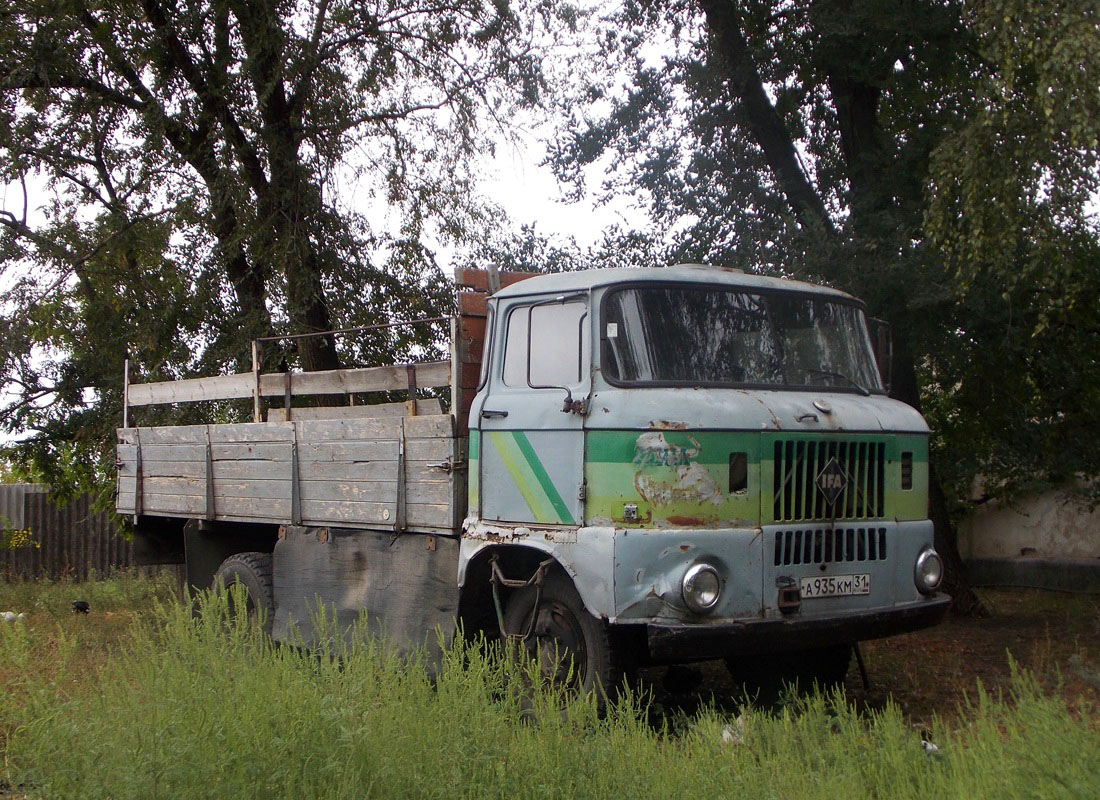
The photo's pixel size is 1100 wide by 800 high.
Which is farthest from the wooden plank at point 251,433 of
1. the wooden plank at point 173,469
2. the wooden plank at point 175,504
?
the wooden plank at point 175,504

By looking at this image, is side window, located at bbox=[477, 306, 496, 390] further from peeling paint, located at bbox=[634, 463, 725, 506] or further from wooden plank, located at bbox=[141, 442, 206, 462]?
wooden plank, located at bbox=[141, 442, 206, 462]

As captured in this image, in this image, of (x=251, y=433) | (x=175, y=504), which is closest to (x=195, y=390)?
(x=175, y=504)

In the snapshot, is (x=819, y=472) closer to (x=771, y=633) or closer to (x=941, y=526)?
(x=771, y=633)

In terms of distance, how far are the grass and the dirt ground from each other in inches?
31.6

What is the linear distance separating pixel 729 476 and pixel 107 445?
397 inches

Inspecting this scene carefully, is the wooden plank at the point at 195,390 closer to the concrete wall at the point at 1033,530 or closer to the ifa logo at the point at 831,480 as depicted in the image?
the ifa logo at the point at 831,480

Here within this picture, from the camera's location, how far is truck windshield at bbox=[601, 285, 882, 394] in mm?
6262

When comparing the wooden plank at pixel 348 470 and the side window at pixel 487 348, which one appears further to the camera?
the wooden plank at pixel 348 470

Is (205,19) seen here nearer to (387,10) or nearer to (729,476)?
(387,10)

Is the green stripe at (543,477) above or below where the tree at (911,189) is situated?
below

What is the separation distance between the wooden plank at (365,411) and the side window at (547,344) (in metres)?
1.08

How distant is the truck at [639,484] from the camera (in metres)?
5.91

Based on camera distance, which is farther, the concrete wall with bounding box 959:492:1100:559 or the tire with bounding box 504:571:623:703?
the concrete wall with bounding box 959:492:1100:559

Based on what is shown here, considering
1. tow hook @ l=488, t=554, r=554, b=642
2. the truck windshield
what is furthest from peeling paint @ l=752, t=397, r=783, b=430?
tow hook @ l=488, t=554, r=554, b=642
